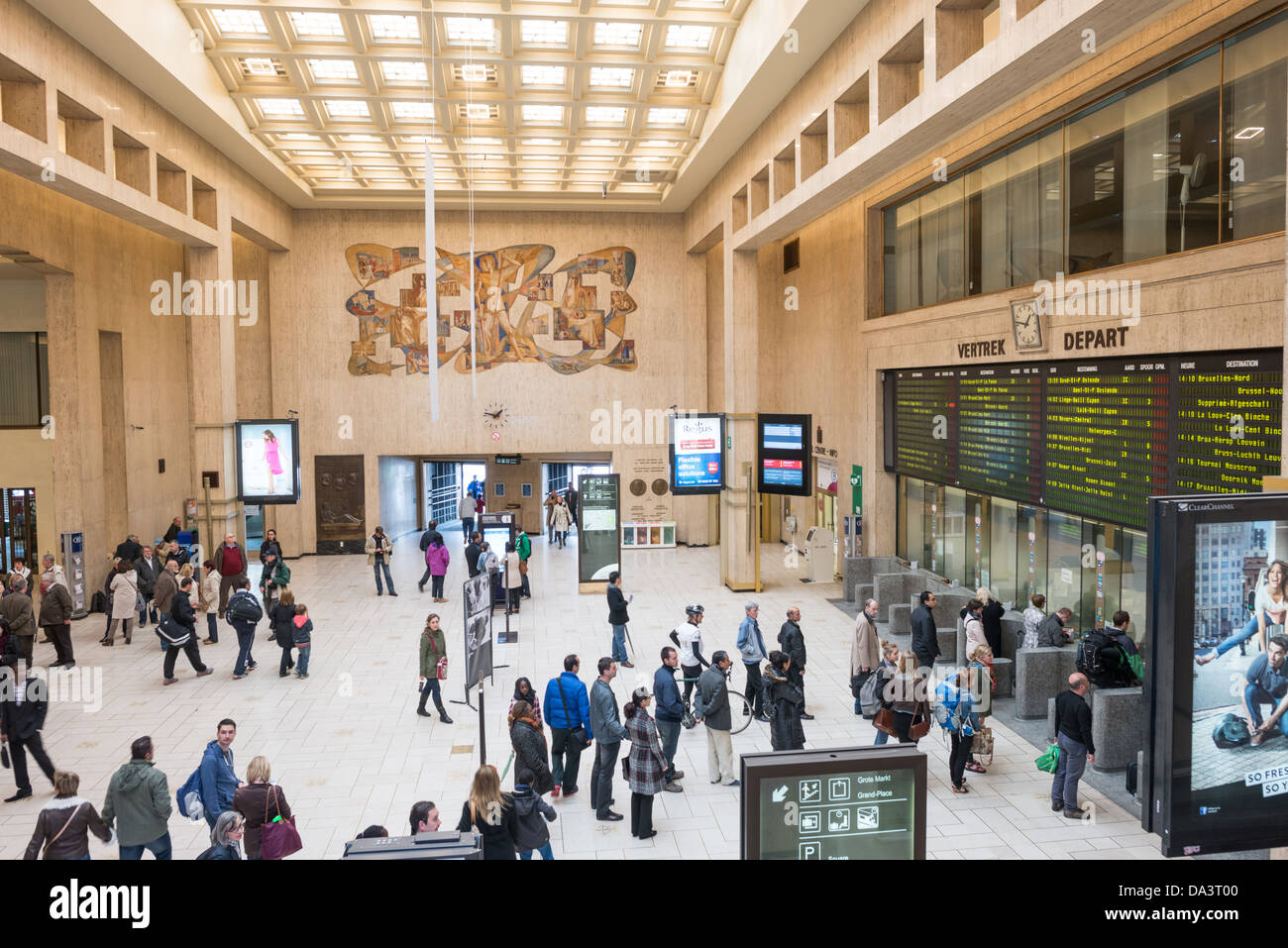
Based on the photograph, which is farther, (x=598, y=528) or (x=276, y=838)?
(x=598, y=528)

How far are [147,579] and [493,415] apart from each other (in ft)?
34.6

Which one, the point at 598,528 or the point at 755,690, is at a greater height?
the point at 598,528

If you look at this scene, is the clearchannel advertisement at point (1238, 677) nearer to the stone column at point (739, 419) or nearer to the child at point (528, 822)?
the child at point (528, 822)

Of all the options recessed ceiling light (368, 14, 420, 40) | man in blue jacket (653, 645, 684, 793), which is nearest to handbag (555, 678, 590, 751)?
man in blue jacket (653, 645, 684, 793)

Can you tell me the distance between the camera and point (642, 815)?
7934mm

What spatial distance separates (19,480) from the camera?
1806 centimetres

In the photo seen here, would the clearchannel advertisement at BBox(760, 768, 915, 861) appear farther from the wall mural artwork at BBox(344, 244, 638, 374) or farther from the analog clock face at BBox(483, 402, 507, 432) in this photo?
the analog clock face at BBox(483, 402, 507, 432)

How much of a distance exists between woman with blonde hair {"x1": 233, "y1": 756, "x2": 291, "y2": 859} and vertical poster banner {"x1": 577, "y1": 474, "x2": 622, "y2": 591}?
11715 millimetres

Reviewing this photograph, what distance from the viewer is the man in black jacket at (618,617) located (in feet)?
44.1

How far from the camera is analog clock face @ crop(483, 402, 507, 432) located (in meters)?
25.1

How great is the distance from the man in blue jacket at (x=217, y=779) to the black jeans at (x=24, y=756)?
2863 mm

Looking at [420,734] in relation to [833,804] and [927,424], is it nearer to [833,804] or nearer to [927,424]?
[833,804]

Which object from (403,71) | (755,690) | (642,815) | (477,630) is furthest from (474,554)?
(642,815)

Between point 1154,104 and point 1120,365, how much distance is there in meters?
2.78
